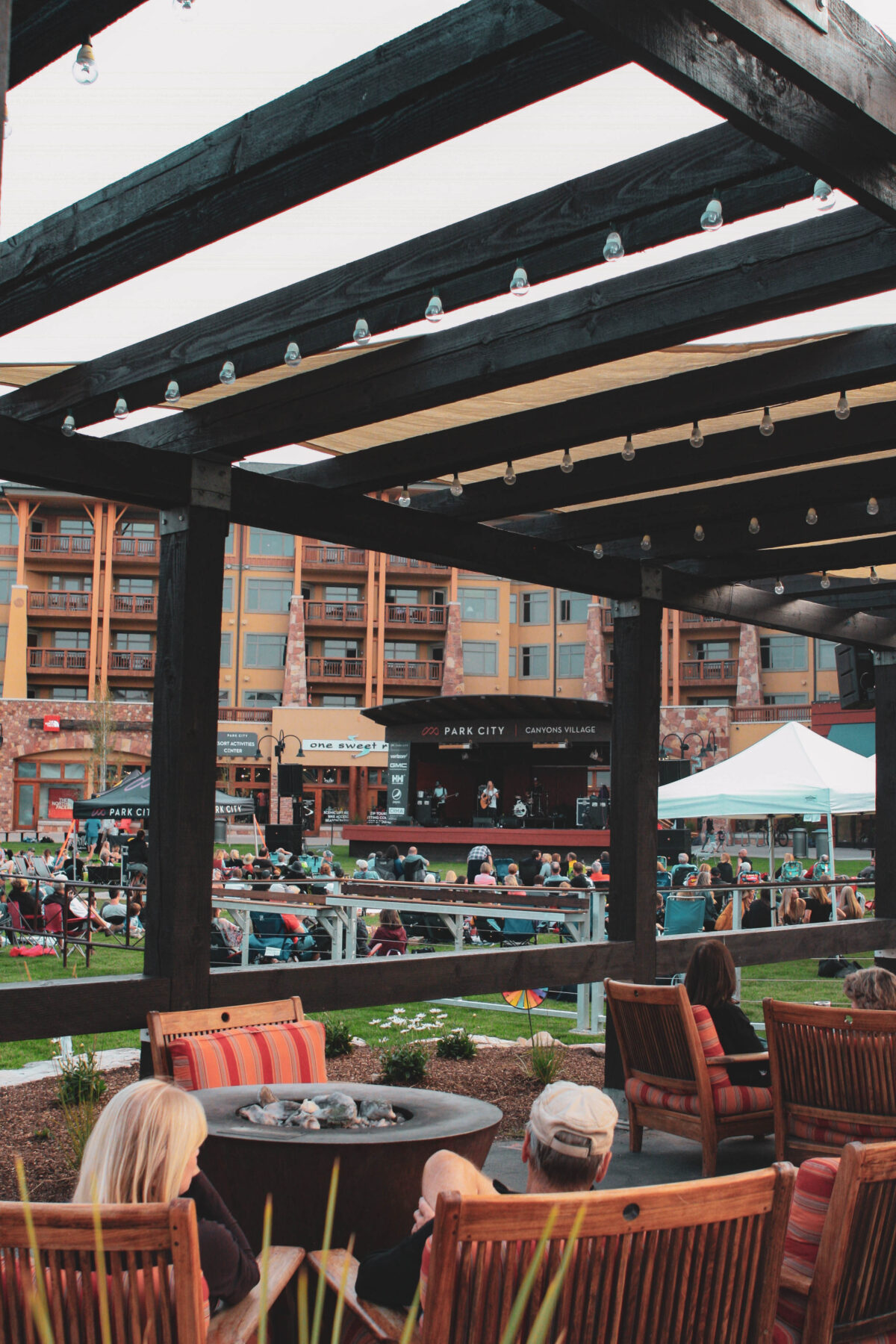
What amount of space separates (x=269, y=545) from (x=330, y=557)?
2.30 meters

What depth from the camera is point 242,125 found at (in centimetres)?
268

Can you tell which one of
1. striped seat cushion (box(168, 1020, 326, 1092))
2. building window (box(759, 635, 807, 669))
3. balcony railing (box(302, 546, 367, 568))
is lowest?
striped seat cushion (box(168, 1020, 326, 1092))

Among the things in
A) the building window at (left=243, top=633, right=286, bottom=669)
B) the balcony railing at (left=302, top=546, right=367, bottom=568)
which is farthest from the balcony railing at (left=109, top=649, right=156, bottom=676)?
the balcony railing at (left=302, top=546, right=367, bottom=568)

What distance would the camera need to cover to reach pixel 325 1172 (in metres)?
3.01

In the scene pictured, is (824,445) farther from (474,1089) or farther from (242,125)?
(474,1089)

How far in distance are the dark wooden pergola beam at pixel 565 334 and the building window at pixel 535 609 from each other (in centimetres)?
4002

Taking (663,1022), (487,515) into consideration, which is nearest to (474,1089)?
(663,1022)

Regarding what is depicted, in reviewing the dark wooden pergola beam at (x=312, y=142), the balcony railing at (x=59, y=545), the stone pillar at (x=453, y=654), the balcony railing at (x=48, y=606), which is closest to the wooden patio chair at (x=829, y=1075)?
the dark wooden pergola beam at (x=312, y=142)

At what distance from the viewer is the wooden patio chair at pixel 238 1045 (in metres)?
3.78

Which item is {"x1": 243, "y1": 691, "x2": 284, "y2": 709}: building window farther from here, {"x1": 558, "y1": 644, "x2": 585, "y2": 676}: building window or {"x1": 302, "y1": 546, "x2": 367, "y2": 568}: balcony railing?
{"x1": 558, "y1": 644, "x2": 585, "y2": 676}: building window

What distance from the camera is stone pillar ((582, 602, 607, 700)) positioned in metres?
42.7

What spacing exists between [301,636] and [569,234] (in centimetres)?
4066

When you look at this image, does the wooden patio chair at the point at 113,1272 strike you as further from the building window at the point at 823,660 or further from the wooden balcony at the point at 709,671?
the wooden balcony at the point at 709,671

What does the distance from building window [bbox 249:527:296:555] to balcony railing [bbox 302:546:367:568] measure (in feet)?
1.92
